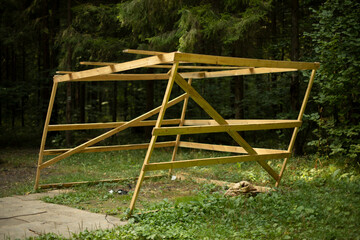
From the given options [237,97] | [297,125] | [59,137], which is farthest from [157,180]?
[59,137]

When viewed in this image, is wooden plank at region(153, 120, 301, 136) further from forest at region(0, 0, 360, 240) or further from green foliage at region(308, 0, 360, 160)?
green foliage at region(308, 0, 360, 160)

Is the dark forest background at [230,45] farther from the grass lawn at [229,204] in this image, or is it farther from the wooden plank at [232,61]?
the wooden plank at [232,61]

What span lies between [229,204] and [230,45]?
8302mm

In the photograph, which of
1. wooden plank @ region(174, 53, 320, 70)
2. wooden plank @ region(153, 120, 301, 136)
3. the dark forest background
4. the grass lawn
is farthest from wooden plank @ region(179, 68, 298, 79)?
the grass lawn

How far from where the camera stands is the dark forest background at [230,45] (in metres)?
9.02

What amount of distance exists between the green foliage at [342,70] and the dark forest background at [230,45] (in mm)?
22

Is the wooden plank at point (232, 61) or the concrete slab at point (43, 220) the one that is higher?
the wooden plank at point (232, 61)

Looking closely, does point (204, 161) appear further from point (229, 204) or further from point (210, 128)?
point (229, 204)

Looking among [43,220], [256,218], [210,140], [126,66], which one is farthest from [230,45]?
[43,220]

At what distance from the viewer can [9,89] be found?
17000 millimetres

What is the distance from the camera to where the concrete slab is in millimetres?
5117

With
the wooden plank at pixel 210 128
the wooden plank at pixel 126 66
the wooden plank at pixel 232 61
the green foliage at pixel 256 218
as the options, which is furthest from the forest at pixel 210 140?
the wooden plank at pixel 232 61

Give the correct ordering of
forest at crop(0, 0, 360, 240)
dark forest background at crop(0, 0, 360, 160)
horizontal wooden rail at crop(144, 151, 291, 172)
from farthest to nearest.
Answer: dark forest background at crop(0, 0, 360, 160) → horizontal wooden rail at crop(144, 151, 291, 172) → forest at crop(0, 0, 360, 240)

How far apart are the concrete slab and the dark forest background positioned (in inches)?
222
